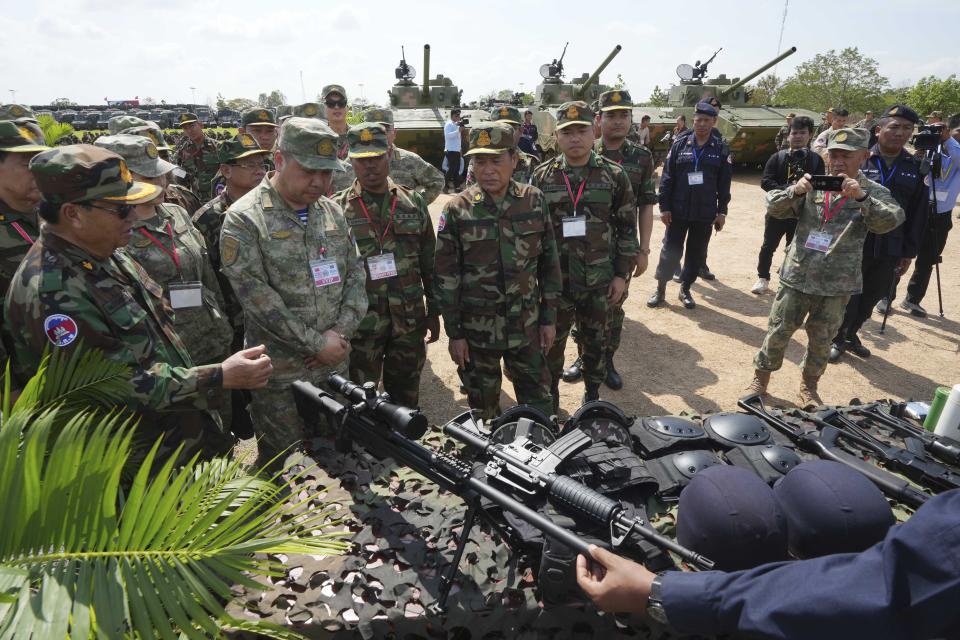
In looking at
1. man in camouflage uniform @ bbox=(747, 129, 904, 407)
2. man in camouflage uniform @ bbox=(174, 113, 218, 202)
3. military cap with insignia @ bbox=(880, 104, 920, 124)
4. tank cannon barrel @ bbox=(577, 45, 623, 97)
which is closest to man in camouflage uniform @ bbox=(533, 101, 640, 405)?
man in camouflage uniform @ bbox=(747, 129, 904, 407)

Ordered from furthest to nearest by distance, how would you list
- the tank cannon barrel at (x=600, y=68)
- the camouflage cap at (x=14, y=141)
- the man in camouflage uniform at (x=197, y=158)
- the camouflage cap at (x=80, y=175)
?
the tank cannon barrel at (x=600, y=68), the man in camouflage uniform at (x=197, y=158), the camouflage cap at (x=14, y=141), the camouflage cap at (x=80, y=175)

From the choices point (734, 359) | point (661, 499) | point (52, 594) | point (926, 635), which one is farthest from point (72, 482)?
point (734, 359)

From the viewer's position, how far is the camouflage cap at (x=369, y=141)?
135 inches

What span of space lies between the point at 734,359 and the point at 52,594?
5.75 meters

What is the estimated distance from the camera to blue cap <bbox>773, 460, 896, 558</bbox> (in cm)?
178

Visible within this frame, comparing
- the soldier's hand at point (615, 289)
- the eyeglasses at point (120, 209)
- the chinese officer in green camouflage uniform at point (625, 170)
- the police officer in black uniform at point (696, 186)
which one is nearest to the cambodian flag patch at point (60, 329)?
the eyeglasses at point (120, 209)

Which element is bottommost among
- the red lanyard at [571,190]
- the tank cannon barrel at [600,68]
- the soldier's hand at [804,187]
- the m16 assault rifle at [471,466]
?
the m16 assault rifle at [471,466]

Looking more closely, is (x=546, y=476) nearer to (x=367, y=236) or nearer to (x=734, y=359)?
(x=367, y=236)

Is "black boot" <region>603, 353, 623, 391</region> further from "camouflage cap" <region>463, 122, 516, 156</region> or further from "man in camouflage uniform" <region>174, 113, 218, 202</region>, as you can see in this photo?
"man in camouflage uniform" <region>174, 113, 218, 202</region>

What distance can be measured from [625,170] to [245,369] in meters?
3.81

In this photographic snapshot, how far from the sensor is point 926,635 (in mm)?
1103

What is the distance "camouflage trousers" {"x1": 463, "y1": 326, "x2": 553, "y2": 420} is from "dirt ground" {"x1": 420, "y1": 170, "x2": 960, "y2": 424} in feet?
2.76

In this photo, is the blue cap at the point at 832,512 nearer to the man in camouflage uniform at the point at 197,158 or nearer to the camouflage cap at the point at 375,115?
the camouflage cap at the point at 375,115

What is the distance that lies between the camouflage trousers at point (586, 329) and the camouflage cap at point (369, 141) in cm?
179
